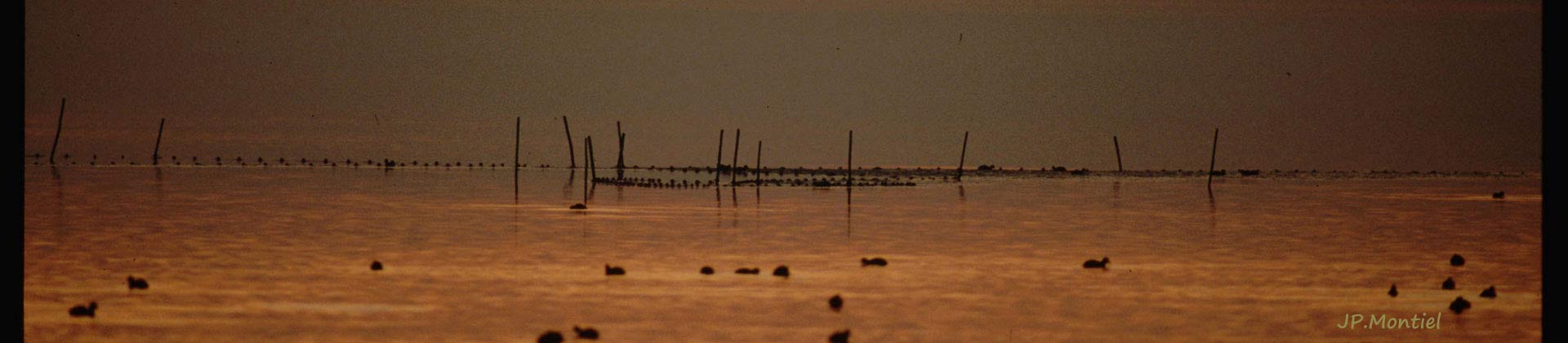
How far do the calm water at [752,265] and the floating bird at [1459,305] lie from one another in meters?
0.28

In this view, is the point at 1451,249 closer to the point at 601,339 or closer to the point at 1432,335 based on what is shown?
the point at 1432,335

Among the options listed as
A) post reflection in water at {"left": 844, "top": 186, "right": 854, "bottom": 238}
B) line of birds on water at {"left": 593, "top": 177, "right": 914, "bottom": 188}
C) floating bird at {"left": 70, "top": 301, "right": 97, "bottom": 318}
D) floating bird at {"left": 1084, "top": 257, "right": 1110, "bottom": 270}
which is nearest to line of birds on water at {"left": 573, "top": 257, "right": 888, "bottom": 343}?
floating bird at {"left": 1084, "top": 257, "right": 1110, "bottom": 270}

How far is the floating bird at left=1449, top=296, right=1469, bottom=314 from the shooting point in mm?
22625

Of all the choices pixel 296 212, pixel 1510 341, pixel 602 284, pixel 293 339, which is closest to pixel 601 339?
pixel 293 339

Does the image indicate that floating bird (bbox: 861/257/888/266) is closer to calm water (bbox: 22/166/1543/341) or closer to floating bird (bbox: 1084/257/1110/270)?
calm water (bbox: 22/166/1543/341)

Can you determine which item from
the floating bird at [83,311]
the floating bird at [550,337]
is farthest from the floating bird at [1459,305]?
the floating bird at [83,311]

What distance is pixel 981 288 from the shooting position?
25.7 m

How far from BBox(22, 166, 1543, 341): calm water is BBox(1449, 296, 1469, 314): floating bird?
0.28m

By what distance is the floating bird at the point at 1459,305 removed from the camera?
22.6 meters

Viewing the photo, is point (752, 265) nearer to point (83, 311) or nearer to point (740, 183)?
point (83, 311)

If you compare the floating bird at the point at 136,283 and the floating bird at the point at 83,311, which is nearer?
the floating bird at the point at 83,311

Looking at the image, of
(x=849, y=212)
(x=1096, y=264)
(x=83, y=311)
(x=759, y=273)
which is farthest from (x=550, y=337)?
(x=849, y=212)

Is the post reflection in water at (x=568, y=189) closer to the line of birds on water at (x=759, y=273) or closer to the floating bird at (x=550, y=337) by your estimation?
the line of birds on water at (x=759, y=273)

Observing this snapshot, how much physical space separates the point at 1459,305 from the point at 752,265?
11927 millimetres
